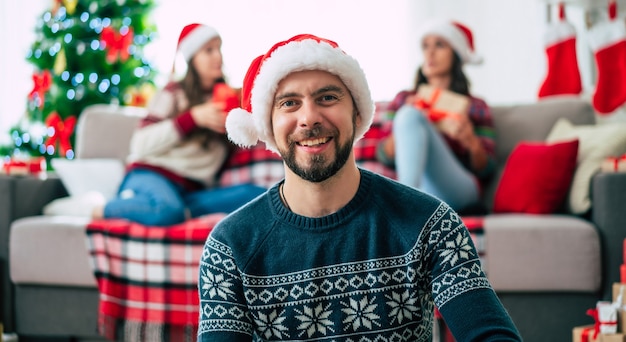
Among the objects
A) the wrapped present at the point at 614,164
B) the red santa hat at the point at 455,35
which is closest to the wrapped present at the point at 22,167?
the red santa hat at the point at 455,35

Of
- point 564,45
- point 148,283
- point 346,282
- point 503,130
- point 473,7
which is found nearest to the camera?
point 346,282

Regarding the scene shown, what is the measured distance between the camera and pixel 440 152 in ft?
8.40

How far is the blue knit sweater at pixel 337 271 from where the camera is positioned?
47.5 inches

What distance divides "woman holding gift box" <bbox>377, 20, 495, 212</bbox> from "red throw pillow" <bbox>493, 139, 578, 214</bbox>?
15cm

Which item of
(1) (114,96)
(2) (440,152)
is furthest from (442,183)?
(1) (114,96)

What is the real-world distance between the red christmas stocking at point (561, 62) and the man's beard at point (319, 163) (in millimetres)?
2475

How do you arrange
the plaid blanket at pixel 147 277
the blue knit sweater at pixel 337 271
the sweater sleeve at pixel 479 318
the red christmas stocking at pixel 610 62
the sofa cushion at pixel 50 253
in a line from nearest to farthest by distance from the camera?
the sweater sleeve at pixel 479 318 → the blue knit sweater at pixel 337 271 → the plaid blanket at pixel 147 277 → the sofa cushion at pixel 50 253 → the red christmas stocking at pixel 610 62

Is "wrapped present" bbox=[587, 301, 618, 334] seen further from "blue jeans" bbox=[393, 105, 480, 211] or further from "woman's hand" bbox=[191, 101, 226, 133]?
"woman's hand" bbox=[191, 101, 226, 133]

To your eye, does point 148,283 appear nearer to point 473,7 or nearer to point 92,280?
point 92,280

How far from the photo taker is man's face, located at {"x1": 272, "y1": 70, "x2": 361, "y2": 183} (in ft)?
4.01

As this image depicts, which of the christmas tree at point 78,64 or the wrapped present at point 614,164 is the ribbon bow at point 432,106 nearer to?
the wrapped present at point 614,164

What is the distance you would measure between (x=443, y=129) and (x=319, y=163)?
1.56 m

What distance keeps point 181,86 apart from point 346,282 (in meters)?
1.82

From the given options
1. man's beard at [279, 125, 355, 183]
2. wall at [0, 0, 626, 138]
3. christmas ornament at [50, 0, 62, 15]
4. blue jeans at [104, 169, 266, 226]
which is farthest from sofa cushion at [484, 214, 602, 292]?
christmas ornament at [50, 0, 62, 15]
